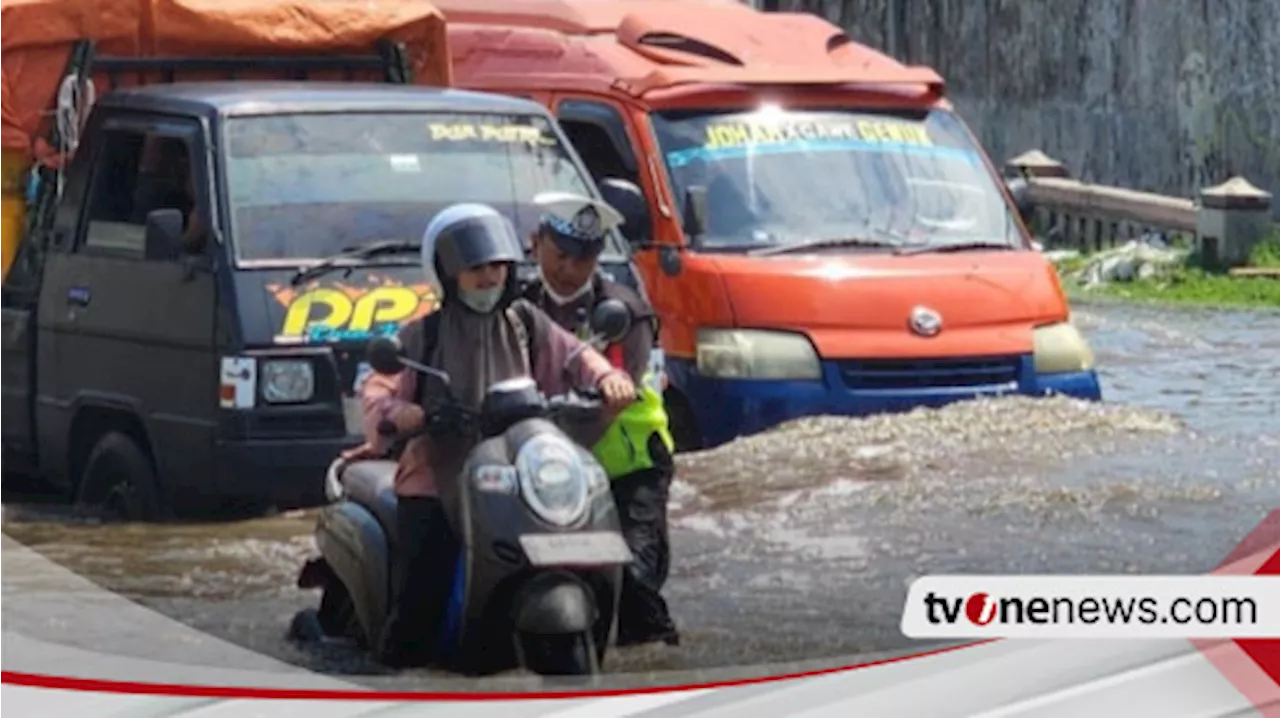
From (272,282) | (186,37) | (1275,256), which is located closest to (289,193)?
(272,282)

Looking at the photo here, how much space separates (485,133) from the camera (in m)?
4.39

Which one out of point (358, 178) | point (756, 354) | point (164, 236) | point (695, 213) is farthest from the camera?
point (695, 213)

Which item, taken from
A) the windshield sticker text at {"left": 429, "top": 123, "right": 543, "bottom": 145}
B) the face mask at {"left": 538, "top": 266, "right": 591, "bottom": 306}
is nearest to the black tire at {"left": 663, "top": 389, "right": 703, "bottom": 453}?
the windshield sticker text at {"left": 429, "top": 123, "right": 543, "bottom": 145}

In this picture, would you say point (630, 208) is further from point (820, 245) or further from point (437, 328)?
point (437, 328)

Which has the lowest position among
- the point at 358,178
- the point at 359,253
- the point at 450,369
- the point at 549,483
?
the point at 549,483

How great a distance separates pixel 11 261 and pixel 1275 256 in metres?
4.24

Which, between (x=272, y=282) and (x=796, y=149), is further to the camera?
(x=796, y=149)

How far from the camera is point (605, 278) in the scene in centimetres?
384

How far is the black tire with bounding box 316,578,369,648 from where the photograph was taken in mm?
3551

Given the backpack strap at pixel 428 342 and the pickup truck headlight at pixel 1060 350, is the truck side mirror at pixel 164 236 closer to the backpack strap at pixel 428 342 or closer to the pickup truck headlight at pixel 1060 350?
the backpack strap at pixel 428 342

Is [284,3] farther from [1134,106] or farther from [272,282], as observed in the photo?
[1134,106]

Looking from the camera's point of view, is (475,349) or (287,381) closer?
(475,349)

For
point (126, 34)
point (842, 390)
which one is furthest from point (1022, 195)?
point (126, 34)

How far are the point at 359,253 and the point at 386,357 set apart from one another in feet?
2.05
